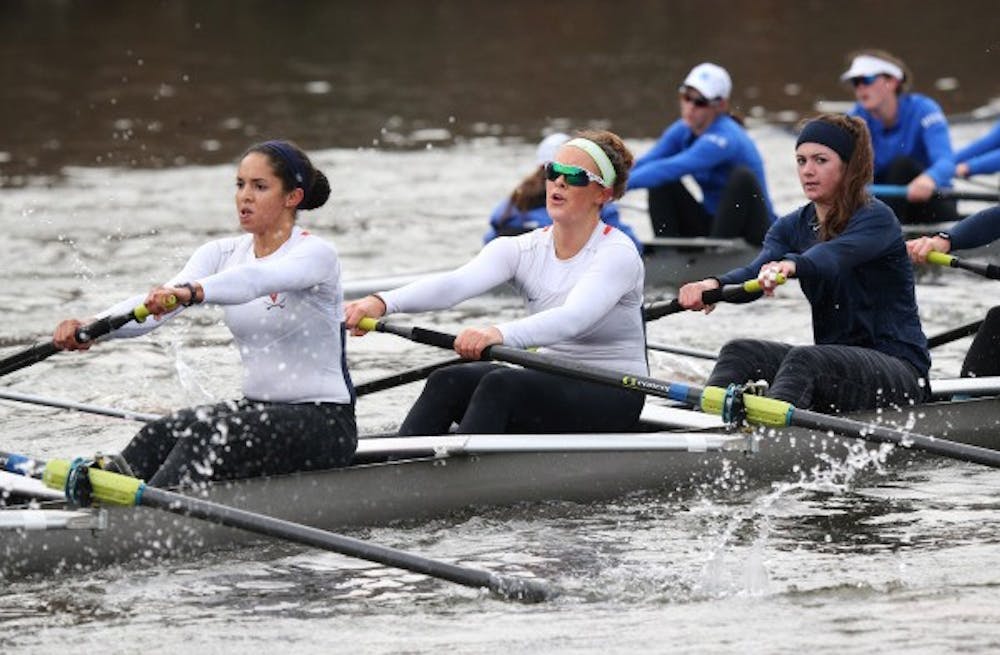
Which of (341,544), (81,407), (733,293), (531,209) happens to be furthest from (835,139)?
(531,209)

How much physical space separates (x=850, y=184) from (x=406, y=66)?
67.2 feet

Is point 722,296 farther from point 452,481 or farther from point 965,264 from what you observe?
point 965,264

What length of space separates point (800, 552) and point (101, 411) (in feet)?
9.62

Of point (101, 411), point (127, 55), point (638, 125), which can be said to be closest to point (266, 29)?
point (127, 55)

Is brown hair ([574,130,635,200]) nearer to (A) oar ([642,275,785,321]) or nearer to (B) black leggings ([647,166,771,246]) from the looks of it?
(A) oar ([642,275,785,321])

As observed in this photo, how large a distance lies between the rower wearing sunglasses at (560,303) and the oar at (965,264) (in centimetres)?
172

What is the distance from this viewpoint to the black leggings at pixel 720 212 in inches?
527

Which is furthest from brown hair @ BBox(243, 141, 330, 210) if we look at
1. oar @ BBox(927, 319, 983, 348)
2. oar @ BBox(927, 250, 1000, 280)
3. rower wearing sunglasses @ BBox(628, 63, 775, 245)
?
rower wearing sunglasses @ BBox(628, 63, 775, 245)

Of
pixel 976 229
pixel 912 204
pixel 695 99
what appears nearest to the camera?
pixel 976 229

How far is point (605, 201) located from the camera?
830 cm

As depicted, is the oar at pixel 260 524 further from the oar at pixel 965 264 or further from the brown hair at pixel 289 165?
the oar at pixel 965 264

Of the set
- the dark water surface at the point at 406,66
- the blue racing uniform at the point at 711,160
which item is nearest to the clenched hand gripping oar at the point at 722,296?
the blue racing uniform at the point at 711,160

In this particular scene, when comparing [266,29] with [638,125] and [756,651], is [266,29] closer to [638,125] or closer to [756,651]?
[638,125]

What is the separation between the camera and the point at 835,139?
8.56 metres
